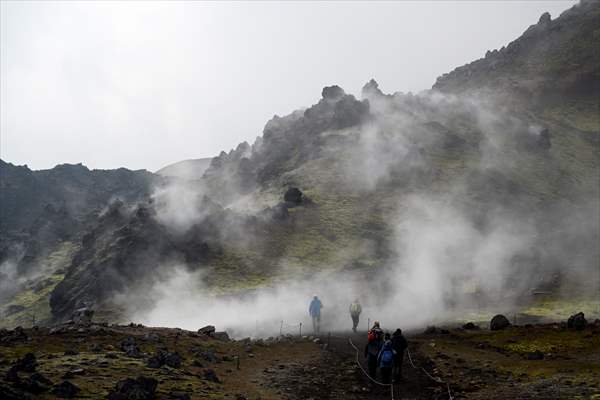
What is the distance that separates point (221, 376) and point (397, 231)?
5991cm

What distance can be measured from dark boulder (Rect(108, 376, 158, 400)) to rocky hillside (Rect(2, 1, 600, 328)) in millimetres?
45473

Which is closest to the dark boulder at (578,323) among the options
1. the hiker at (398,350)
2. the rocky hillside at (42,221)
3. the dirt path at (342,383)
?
the dirt path at (342,383)

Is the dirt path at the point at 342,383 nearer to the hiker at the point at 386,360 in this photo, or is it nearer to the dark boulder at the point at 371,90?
the hiker at the point at 386,360

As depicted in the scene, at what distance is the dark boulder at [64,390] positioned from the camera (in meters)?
14.9

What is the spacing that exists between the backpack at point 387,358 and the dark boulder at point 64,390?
1289 cm

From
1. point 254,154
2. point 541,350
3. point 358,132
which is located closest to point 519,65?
point 358,132

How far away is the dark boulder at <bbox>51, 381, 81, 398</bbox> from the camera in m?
14.9

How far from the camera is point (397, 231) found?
79812mm

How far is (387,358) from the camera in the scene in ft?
73.2

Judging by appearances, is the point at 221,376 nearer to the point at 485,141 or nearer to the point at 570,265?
the point at 570,265

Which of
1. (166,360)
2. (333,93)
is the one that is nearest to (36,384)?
(166,360)

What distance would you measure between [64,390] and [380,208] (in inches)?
3017

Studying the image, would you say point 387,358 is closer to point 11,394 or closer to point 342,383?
point 342,383

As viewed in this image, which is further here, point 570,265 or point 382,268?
point 382,268
